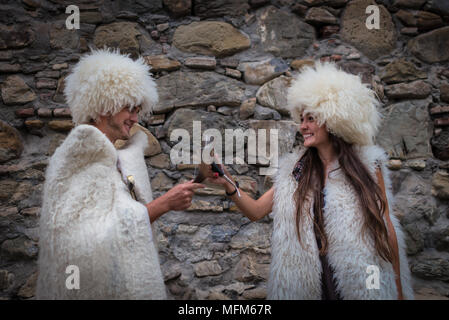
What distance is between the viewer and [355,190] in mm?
1853

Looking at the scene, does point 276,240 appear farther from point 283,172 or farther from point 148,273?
point 148,273

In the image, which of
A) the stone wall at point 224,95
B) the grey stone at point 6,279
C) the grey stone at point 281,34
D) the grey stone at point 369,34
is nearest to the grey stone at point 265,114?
the stone wall at point 224,95

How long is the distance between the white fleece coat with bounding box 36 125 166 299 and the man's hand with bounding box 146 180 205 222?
11cm

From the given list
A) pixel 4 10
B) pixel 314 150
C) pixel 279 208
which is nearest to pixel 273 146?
pixel 314 150

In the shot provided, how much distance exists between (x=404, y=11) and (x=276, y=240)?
2.50 meters

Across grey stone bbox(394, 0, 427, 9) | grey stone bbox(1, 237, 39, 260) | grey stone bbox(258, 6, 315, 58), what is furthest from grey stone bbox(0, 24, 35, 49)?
grey stone bbox(394, 0, 427, 9)

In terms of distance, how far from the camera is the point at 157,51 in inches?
108

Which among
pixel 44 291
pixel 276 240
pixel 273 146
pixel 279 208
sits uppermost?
pixel 273 146

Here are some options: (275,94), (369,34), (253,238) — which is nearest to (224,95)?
(275,94)

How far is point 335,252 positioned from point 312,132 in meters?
0.74

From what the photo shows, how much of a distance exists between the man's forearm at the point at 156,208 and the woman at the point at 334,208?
1.27 feet

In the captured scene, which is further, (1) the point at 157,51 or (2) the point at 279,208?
(1) the point at 157,51

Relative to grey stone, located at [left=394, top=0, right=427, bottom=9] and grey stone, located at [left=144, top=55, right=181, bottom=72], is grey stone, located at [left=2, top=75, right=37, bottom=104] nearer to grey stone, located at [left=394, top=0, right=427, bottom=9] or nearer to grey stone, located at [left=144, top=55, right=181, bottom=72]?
grey stone, located at [left=144, top=55, right=181, bottom=72]

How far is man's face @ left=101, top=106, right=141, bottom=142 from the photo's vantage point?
1.81 metres
